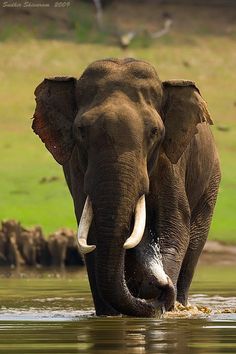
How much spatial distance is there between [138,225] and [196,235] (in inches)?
125

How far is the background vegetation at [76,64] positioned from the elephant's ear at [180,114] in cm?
1267

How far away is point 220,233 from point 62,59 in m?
12.4

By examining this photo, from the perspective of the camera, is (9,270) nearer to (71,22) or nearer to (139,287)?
Result: (139,287)

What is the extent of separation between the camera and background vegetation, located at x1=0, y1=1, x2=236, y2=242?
29.4 meters

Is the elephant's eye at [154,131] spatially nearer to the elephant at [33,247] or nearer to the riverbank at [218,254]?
the elephant at [33,247]

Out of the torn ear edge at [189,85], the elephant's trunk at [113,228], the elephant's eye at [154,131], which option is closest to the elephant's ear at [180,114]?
the torn ear edge at [189,85]

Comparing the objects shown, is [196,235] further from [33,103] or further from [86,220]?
[33,103]

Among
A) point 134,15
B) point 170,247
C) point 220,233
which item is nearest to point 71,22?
point 134,15

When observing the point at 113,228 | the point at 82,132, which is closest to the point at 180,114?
the point at 82,132

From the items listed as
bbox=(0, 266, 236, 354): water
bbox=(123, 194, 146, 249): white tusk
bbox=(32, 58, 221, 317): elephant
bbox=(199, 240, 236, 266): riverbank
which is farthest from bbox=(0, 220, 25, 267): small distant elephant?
bbox=(123, 194, 146, 249): white tusk

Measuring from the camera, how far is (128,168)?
13391 mm

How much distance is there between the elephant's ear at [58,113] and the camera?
48.0 ft

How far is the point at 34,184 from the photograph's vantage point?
30250 mm

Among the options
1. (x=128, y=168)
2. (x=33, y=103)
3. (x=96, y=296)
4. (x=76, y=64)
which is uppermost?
(x=128, y=168)
